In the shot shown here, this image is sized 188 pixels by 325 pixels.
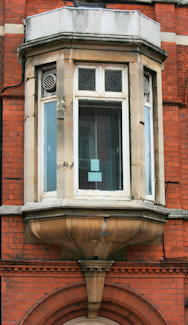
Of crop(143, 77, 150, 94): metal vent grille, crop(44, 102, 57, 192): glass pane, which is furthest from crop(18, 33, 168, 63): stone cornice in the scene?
crop(44, 102, 57, 192): glass pane

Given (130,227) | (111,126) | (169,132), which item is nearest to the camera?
(130,227)

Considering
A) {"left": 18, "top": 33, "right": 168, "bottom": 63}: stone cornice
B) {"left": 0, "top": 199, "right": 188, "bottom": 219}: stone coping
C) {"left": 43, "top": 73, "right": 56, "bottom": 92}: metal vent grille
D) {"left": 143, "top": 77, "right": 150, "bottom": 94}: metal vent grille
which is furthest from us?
{"left": 143, "top": 77, "right": 150, "bottom": 94}: metal vent grille

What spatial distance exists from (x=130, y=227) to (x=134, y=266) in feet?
3.17

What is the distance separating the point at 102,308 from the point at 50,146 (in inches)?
119

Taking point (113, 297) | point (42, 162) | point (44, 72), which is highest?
point (44, 72)

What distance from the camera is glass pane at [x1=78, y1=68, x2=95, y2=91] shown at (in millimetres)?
10539

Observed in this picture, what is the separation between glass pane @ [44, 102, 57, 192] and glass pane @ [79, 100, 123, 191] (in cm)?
49

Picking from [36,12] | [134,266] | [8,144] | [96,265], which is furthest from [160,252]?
[36,12]

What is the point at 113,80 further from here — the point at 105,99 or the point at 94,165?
the point at 94,165

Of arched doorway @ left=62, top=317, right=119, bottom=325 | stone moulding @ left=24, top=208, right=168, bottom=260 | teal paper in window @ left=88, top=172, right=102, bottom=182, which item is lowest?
arched doorway @ left=62, top=317, right=119, bottom=325

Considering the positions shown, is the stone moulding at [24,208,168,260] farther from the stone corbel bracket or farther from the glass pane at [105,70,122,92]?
the glass pane at [105,70,122,92]

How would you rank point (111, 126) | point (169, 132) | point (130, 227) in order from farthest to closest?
1. point (169, 132)
2. point (111, 126)
3. point (130, 227)

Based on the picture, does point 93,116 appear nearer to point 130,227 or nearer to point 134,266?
point 130,227

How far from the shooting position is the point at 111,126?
34.9ft
